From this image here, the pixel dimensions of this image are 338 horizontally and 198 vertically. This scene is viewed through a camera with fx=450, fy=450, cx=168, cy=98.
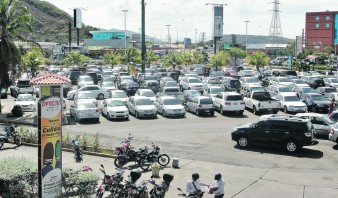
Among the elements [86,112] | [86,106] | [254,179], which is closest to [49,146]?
[254,179]

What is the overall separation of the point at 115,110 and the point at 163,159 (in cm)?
1308

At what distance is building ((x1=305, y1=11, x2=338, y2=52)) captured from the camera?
125938 mm

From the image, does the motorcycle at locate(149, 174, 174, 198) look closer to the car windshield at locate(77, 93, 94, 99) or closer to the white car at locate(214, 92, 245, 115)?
the white car at locate(214, 92, 245, 115)

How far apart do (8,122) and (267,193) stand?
67.6 feet

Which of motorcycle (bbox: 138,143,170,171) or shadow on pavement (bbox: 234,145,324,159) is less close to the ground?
motorcycle (bbox: 138,143,170,171)

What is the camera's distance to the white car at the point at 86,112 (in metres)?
30.3

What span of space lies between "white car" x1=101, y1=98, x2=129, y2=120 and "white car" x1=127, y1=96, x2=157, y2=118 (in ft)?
3.28

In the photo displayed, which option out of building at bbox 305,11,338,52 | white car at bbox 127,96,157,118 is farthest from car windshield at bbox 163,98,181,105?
building at bbox 305,11,338,52

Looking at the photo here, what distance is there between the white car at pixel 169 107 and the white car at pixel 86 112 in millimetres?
5074

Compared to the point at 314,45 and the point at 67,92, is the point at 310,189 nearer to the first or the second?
the point at 67,92

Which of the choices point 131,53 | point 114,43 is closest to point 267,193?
point 131,53

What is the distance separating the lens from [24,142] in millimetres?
23844

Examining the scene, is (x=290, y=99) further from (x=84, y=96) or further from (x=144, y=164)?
(x=144, y=164)

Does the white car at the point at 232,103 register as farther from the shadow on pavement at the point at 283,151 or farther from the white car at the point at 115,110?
the shadow on pavement at the point at 283,151
